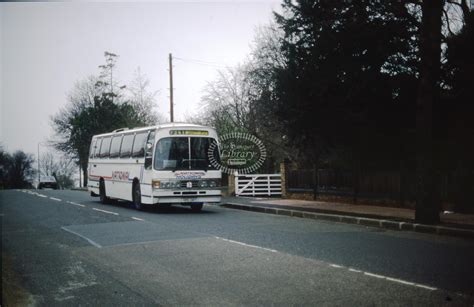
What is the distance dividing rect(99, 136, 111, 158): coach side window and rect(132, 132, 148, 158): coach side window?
3.73 m

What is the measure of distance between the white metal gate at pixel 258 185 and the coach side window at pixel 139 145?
752 centimetres

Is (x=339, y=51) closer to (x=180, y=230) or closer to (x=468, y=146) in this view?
(x=468, y=146)

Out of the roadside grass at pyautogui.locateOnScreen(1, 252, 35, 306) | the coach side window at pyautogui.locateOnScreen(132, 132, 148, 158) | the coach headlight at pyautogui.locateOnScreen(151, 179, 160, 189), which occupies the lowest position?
the roadside grass at pyautogui.locateOnScreen(1, 252, 35, 306)

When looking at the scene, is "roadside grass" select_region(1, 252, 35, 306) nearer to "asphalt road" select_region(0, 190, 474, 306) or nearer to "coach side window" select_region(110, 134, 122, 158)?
"asphalt road" select_region(0, 190, 474, 306)

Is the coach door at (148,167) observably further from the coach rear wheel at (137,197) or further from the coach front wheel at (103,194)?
the coach front wheel at (103,194)

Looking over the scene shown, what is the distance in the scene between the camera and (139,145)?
19.2m

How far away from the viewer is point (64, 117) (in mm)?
66375

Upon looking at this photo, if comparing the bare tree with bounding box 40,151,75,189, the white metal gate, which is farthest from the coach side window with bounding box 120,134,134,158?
the bare tree with bounding box 40,151,75,189

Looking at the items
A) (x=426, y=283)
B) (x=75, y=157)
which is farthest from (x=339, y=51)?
(x=75, y=157)

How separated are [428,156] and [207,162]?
7.95m

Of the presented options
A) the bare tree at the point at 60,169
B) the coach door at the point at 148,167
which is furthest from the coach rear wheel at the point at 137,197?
the bare tree at the point at 60,169

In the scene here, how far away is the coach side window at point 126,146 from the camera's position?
20.2m

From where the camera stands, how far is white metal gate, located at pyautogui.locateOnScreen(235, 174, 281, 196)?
82.9 ft

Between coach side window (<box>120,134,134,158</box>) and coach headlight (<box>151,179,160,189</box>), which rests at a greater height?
coach side window (<box>120,134,134,158</box>)
